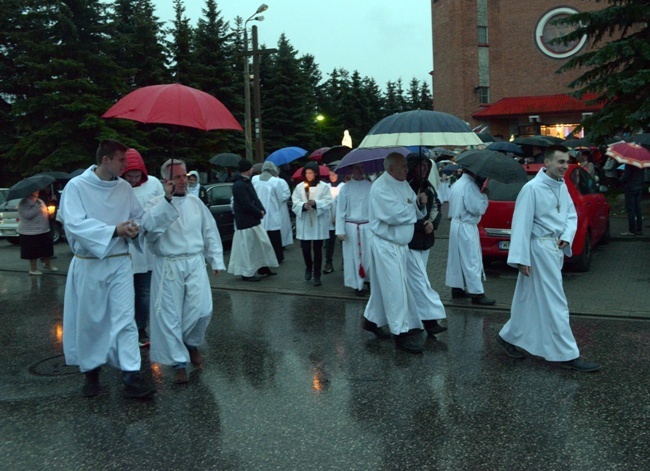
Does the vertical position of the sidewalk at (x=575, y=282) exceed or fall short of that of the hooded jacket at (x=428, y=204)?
it falls short

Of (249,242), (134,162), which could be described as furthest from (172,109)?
(249,242)

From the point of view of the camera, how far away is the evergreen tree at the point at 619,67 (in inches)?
642

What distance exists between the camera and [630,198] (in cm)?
1427

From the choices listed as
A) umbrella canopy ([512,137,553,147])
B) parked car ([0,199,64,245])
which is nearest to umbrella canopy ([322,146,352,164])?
umbrella canopy ([512,137,553,147])

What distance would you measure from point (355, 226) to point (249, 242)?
2654 millimetres

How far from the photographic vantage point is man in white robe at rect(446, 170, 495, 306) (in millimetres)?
8695

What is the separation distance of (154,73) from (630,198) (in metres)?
24.4

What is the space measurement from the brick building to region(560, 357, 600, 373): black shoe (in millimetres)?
39204

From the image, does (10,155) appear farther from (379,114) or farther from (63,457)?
(379,114)

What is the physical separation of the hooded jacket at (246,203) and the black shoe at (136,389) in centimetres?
609

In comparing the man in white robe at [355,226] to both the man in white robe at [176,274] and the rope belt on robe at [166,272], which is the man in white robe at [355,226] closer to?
the man in white robe at [176,274]

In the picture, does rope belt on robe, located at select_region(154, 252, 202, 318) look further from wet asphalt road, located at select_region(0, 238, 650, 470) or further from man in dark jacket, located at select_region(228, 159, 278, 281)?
man in dark jacket, located at select_region(228, 159, 278, 281)

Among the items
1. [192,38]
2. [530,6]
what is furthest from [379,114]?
[192,38]

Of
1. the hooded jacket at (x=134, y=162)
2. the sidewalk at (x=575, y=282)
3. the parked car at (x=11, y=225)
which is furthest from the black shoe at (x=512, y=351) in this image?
the parked car at (x=11, y=225)
